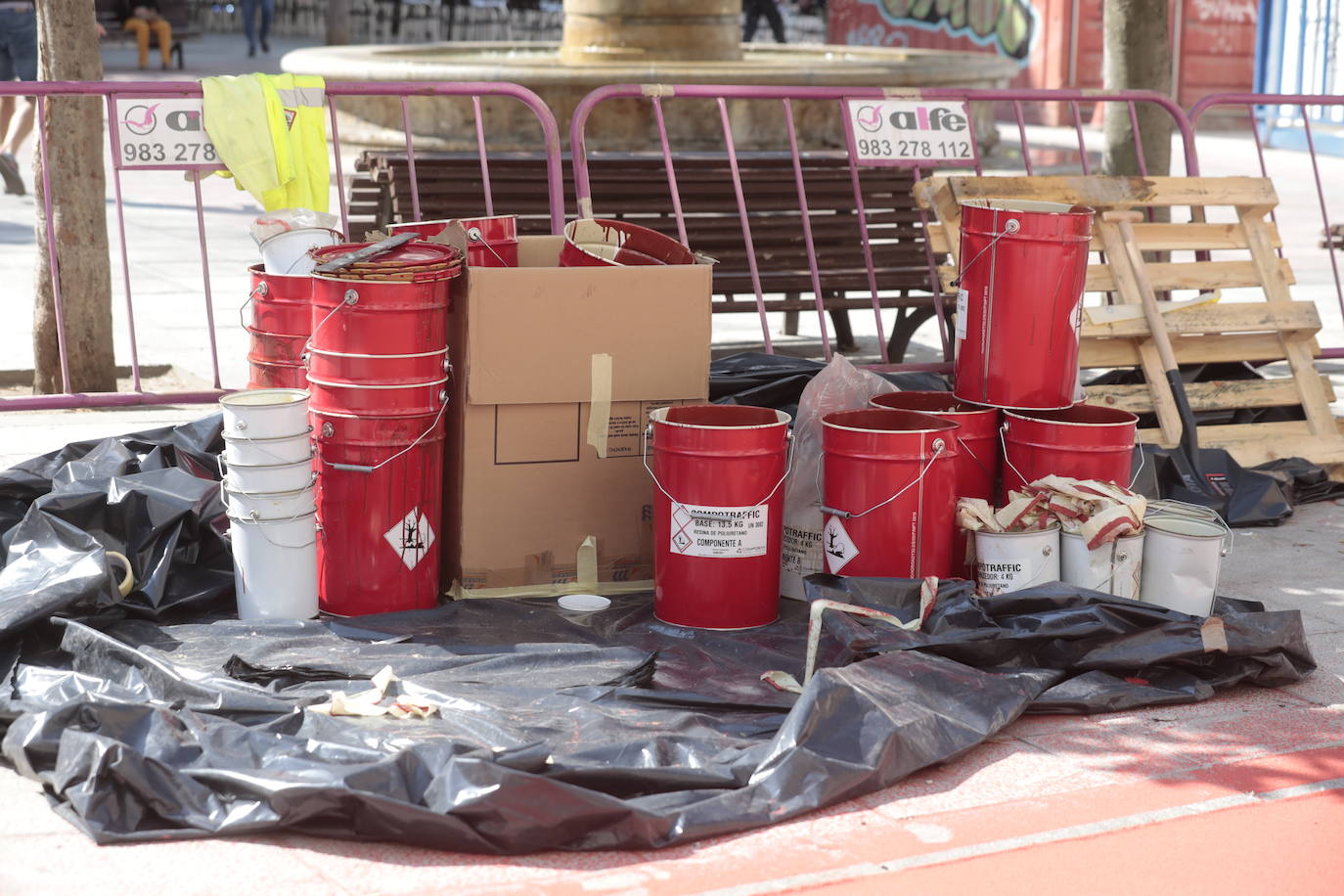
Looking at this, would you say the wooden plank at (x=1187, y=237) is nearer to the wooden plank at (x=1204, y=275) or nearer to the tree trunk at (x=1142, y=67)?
the wooden plank at (x=1204, y=275)

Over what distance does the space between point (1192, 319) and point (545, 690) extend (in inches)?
142

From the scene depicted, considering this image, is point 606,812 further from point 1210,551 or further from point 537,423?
point 1210,551

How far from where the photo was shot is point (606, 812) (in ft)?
10.8

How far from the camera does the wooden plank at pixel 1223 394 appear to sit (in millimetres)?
6285

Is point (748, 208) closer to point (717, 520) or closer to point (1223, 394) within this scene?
point (1223, 394)

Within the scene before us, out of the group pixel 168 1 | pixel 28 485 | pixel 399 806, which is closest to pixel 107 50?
pixel 168 1

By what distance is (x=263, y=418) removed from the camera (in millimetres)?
4406

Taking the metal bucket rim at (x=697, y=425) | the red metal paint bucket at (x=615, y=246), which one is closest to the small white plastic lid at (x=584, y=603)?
the metal bucket rim at (x=697, y=425)

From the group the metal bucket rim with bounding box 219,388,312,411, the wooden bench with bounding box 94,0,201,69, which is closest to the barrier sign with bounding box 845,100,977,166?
the metal bucket rim with bounding box 219,388,312,411

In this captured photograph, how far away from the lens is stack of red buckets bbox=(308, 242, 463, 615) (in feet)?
14.8

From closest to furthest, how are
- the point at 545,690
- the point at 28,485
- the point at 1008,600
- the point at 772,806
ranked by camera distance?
the point at 772,806 < the point at 545,690 < the point at 1008,600 < the point at 28,485

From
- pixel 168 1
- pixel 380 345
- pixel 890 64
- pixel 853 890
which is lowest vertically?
pixel 853 890

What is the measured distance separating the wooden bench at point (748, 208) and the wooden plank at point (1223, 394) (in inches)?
65.0

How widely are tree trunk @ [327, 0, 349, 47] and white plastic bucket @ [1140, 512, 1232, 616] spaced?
27.1 m
